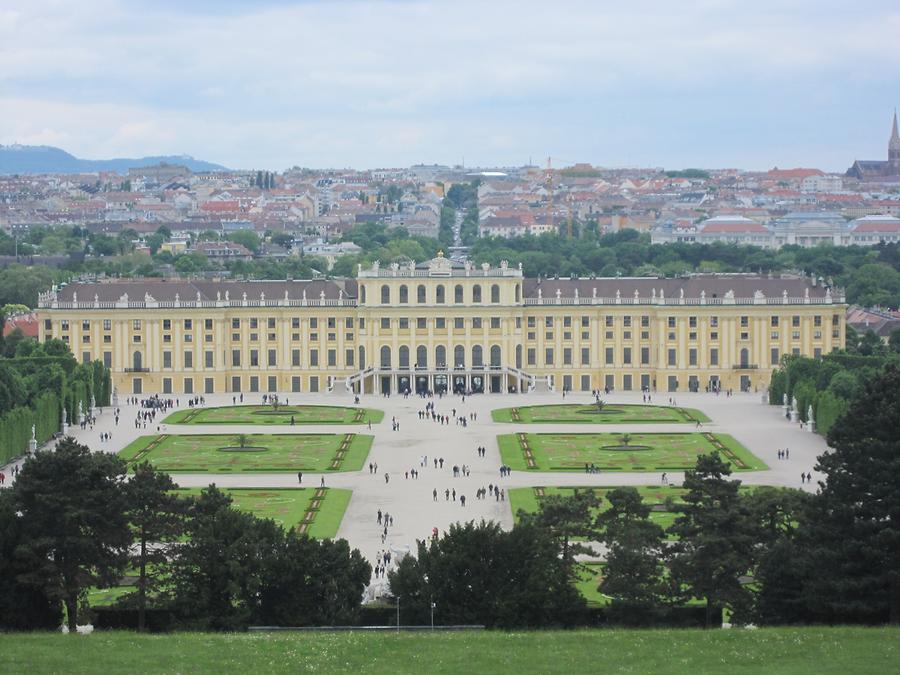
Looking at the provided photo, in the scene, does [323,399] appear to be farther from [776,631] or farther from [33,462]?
[776,631]

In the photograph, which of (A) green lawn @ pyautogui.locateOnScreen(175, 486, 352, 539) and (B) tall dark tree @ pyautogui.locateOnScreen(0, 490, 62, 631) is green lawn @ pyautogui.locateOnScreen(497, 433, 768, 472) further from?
(B) tall dark tree @ pyautogui.locateOnScreen(0, 490, 62, 631)

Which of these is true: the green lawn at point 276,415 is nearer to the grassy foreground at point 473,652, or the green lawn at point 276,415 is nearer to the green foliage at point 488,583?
the green foliage at point 488,583

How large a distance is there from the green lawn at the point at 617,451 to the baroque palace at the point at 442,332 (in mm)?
20310

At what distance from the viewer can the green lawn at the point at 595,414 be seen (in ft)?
268

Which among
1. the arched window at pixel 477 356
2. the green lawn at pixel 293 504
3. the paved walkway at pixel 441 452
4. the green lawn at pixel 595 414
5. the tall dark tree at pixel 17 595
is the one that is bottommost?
the green lawn at pixel 595 414

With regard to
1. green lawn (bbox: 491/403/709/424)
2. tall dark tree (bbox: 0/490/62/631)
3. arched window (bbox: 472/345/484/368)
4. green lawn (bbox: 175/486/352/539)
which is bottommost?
green lawn (bbox: 491/403/709/424)

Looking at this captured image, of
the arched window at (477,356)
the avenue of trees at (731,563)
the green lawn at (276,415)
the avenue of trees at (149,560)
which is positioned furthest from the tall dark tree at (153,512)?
the arched window at (477,356)

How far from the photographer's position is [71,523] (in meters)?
40.3

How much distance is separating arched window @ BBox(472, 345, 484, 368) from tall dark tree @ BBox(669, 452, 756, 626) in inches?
2072

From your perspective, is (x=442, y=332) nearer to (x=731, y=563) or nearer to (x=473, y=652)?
(x=731, y=563)

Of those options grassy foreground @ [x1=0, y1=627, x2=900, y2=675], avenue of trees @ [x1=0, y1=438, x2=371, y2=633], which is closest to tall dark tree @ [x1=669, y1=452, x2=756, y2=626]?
grassy foreground @ [x1=0, y1=627, x2=900, y2=675]

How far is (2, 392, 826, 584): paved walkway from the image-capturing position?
56750 mm

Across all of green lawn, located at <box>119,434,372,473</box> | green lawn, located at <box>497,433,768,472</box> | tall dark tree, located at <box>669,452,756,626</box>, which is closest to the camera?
tall dark tree, located at <box>669,452,756,626</box>

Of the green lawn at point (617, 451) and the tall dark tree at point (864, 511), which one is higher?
the tall dark tree at point (864, 511)
